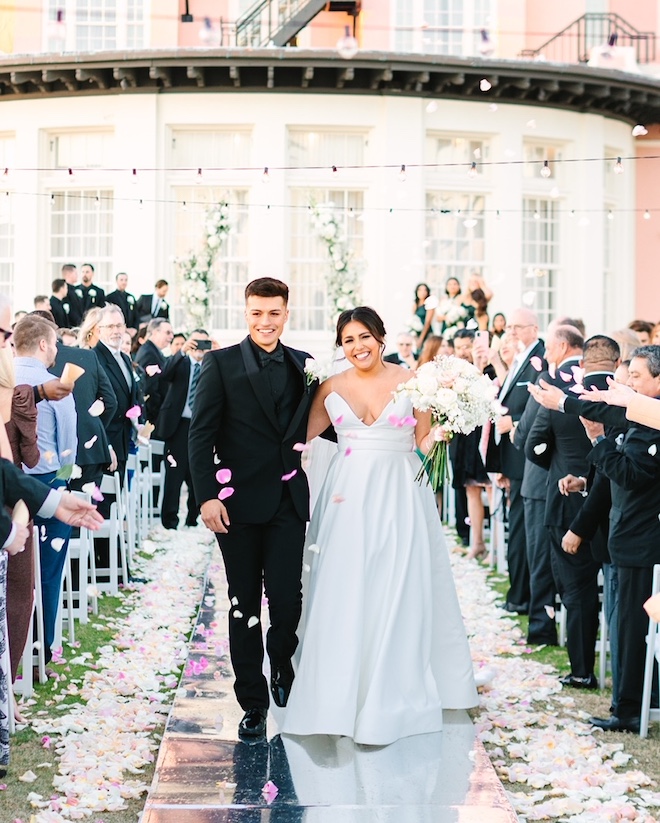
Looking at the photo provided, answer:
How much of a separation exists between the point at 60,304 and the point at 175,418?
4.51 meters

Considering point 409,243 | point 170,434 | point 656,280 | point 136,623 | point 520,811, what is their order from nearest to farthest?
1. point 520,811
2. point 136,623
3. point 170,434
4. point 409,243
5. point 656,280

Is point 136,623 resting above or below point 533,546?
below

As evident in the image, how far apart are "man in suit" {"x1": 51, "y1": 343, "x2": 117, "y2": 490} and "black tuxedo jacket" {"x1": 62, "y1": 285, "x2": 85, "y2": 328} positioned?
7.96m

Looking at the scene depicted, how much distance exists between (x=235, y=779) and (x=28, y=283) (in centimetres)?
1787

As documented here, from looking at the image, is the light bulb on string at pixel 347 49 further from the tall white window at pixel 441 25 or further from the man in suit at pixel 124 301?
the man in suit at pixel 124 301

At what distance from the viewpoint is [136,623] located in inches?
333

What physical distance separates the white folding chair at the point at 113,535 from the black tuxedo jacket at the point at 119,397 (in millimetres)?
442

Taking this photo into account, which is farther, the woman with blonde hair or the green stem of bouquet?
the woman with blonde hair

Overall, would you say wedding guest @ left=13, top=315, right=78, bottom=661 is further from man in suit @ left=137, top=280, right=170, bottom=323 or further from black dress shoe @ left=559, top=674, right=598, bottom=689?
man in suit @ left=137, top=280, right=170, bottom=323

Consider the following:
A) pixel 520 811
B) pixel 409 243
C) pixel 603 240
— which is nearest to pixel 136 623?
pixel 520 811

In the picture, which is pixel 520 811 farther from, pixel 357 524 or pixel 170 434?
pixel 170 434

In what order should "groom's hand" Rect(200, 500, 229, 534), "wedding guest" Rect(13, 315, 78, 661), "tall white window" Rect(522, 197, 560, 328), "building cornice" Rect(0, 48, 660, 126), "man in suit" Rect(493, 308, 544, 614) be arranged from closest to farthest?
1. "groom's hand" Rect(200, 500, 229, 534)
2. "wedding guest" Rect(13, 315, 78, 661)
3. "man in suit" Rect(493, 308, 544, 614)
4. "building cornice" Rect(0, 48, 660, 126)
5. "tall white window" Rect(522, 197, 560, 328)

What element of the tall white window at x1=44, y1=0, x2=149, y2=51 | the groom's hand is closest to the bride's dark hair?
the groom's hand

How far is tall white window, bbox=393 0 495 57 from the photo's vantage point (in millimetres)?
22500
